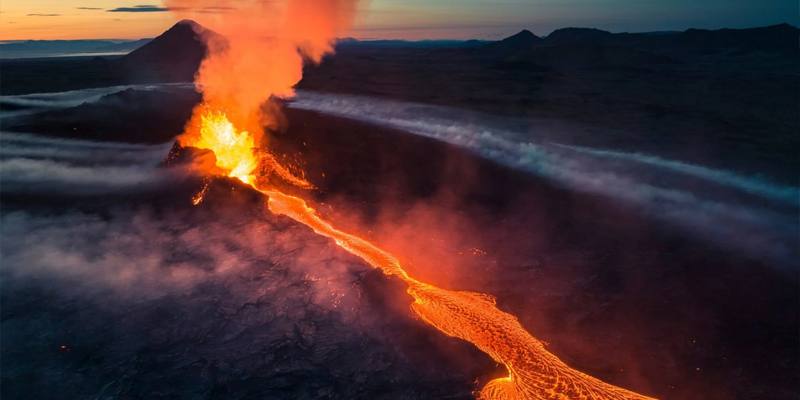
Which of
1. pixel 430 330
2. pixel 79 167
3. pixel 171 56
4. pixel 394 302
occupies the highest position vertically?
pixel 171 56

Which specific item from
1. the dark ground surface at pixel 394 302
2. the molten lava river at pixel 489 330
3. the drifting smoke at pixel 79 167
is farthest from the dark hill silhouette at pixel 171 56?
the molten lava river at pixel 489 330

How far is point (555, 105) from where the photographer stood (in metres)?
44.8

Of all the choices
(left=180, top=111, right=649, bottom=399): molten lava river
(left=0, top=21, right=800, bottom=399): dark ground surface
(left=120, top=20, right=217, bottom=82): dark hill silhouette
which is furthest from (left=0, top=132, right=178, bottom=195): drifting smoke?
(left=120, top=20, right=217, bottom=82): dark hill silhouette

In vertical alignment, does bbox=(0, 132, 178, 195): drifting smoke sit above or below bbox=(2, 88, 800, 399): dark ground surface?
above

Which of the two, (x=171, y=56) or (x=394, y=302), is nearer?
(x=394, y=302)

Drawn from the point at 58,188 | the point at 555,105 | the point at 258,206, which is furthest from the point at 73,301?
the point at 555,105

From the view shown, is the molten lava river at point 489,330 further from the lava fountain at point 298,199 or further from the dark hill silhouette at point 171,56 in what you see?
the dark hill silhouette at point 171,56

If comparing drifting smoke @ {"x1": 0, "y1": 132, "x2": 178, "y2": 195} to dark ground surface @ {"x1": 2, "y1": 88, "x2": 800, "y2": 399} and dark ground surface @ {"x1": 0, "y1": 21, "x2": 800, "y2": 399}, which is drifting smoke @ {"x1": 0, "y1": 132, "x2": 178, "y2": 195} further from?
dark ground surface @ {"x1": 2, "y1": 88, "x2": 800, "y2": 399}

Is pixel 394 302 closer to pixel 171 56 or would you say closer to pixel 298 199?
pixel 298 199

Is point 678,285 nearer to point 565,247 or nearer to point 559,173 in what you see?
point 565,247

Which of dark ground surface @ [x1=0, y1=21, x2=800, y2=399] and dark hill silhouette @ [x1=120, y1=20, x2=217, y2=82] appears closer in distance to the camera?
dark ground surface @ [x1=0, y1=21, x2=800, y2=399]

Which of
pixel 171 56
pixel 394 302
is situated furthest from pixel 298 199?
pixel 171 56

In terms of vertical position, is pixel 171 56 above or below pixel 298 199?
above

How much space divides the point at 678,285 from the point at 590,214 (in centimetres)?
485
